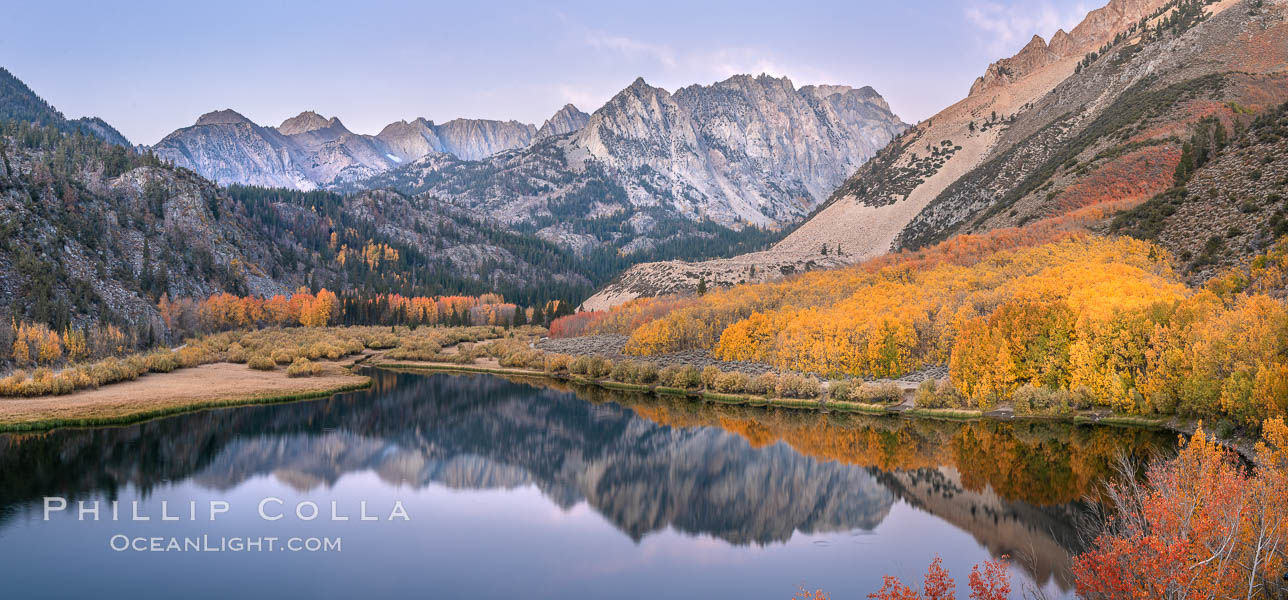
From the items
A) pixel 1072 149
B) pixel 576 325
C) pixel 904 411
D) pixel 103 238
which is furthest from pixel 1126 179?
pixel 103 238

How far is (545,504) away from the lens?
4659 cm

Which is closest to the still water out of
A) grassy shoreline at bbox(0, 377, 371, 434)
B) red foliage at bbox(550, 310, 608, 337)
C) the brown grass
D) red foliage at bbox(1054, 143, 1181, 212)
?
grassy shoreline at bbox(0, 377, 371, 434)

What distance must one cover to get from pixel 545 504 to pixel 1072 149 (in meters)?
A: 125

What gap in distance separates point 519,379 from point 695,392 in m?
30.1

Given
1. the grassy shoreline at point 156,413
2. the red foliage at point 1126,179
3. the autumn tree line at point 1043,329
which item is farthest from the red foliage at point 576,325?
the red foliage at point 1126,179

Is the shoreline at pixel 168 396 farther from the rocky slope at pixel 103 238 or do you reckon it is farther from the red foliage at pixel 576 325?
the red foliage at pixel 576 325

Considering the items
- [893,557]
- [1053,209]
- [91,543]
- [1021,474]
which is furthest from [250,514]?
[1053,209]

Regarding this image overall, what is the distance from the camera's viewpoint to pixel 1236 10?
13700cm

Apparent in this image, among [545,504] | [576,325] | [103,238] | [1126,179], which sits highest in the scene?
[1126,179]

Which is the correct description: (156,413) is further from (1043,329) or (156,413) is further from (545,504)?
(1043,329)

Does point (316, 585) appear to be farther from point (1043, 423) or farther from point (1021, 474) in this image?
point (1043, 423)

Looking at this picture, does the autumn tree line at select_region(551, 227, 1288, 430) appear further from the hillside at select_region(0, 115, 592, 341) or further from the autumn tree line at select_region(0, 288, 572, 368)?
the hillside at select_region(0, 115, 592, 341)

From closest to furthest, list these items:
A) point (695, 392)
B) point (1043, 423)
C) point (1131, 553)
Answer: point (1131, 553) → point (1043, 423) → point (695, 392)

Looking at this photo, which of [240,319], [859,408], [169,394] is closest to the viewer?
[859,408]
